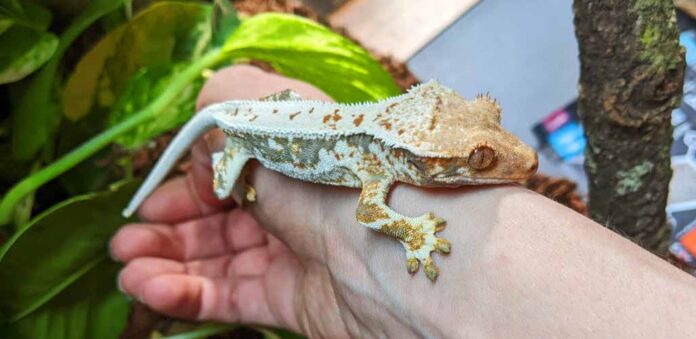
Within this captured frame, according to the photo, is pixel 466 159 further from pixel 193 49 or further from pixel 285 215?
pixel 193 49

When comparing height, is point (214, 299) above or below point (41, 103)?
below

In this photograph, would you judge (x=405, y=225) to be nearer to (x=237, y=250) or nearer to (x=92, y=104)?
(x=237, y=250)

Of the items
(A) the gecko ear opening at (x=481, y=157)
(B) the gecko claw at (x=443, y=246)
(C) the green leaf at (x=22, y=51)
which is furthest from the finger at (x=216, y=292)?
(A) the gecko ear opening at (x=481, y=157)

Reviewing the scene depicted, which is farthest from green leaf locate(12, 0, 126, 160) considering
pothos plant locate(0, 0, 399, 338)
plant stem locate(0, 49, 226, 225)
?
plant stem locate(0, 49, 226, 225)

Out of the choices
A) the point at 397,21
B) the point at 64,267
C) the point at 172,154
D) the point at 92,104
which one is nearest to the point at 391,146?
the point at 172,154

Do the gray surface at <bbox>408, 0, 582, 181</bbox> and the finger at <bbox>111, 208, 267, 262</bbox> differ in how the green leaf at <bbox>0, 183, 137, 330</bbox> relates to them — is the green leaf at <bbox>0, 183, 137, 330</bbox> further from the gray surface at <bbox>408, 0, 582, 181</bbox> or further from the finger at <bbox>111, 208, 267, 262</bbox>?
the gray surface at <bbox>408, 0, 582, 181</bbox>

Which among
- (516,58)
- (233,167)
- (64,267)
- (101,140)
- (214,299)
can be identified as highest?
(516,58)

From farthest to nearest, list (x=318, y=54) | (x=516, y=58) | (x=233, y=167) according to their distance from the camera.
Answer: (x=516, y=58) < (x=318, y=54) < (x=233, y=167)
